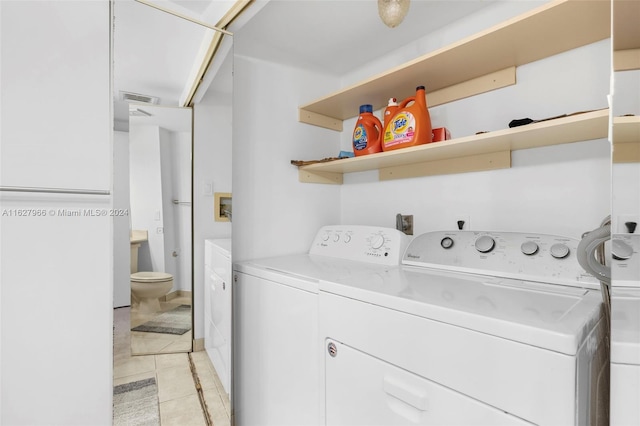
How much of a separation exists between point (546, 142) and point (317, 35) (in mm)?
1275

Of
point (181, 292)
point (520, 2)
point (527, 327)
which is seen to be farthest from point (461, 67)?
point (181, 292)

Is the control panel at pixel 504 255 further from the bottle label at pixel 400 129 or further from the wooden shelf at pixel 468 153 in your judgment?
the bottle label at pixel 400 129

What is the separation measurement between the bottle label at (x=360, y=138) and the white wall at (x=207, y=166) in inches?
28.0

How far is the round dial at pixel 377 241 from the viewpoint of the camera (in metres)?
1.68

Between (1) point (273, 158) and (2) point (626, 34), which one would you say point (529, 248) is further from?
(1) point (273, 158)

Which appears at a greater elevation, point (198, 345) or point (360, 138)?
point (360, 138)

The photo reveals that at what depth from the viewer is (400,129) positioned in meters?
1.57

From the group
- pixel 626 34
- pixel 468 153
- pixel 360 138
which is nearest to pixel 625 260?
pixel 626 34

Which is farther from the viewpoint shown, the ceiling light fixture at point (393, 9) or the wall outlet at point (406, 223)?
the wall outlet at point (406, 223)

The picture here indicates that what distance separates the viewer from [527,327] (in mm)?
748

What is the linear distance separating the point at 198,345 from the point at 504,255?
1506mm

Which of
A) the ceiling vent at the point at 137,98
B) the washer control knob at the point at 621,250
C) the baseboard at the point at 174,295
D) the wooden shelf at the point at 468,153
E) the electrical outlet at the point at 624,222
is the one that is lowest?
the baseboard at the point at 174,295

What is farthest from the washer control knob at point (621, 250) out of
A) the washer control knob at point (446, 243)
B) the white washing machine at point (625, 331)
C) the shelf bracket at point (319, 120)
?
the shelf bracket at point (319, 120)

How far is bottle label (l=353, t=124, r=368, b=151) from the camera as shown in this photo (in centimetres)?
181
